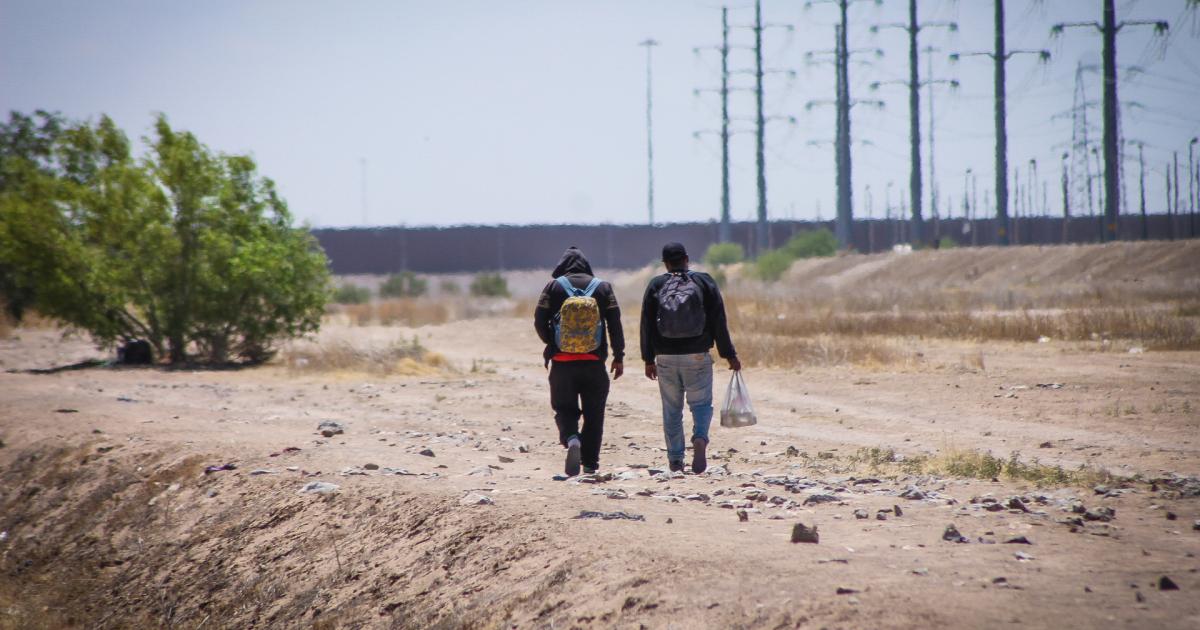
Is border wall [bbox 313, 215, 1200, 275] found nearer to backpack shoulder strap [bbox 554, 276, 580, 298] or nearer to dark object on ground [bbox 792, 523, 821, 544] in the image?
backpack shoulder strap [bbox 554, 276, 580, 298]

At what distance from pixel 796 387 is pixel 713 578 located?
41.4 feet

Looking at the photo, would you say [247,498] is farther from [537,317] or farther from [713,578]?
[713,578]

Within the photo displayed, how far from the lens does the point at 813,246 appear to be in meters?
67.8

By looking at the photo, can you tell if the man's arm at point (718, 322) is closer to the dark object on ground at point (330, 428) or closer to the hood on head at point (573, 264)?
the hood on head at point (573, 264)

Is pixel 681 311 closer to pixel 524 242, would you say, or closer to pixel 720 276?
pixel 720 276

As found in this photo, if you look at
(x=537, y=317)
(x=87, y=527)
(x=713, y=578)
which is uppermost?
(x=537, y=317)

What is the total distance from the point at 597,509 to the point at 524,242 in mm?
75806

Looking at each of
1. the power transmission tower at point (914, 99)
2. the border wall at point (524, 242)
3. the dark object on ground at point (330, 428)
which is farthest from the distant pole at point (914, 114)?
the dark object on ground at point (330, 428)

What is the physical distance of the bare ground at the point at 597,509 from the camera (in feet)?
17.6

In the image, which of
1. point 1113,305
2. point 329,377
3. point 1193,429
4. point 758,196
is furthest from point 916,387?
point 758,196

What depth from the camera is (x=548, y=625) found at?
18.7 ft

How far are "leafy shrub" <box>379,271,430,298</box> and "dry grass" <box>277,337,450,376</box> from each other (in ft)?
147

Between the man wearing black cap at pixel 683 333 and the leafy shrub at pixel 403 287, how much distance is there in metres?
59.7

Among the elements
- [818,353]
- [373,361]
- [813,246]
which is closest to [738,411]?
[818,353]
